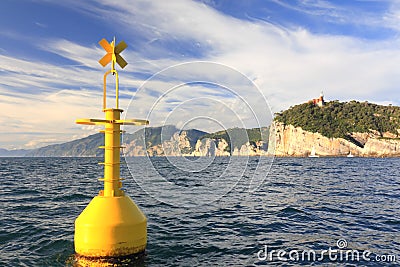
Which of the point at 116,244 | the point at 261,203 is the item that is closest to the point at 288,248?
the point at 116,244

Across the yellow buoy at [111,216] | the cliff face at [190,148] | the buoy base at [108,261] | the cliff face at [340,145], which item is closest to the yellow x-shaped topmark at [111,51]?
the yellow buoy at [111,216]

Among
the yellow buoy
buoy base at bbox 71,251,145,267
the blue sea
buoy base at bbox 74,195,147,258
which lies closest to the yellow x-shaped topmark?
the yellow buoy

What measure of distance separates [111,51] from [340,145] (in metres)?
196

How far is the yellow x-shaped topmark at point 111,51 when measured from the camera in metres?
7.98

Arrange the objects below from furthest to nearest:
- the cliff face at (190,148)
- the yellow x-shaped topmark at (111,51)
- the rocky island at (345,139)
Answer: the rocky island at (345,139), the yellow x-shaped topmark at (111,51), the cliff face at (190,148)

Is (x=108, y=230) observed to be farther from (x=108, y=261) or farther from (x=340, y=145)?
(x=340, y=145)

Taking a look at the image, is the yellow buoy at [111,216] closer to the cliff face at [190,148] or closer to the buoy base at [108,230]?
the buoy base at [108,230]

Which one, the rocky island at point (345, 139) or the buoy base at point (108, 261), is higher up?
the rocky island at point (345, 139)

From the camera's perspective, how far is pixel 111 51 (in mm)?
8055

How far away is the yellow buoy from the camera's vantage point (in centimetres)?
701

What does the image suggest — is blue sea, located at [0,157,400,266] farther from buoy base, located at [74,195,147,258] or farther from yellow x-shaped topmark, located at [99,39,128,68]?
yellow x-shaped topmark, located at [99,39,128,68]

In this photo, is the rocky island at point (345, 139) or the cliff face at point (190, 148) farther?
the rocky island at point (345, 139)

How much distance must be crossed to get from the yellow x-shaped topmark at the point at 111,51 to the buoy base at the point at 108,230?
3.42 meters

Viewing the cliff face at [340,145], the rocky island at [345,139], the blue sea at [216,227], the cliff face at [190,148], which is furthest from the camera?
the rocky island at [345,139]
